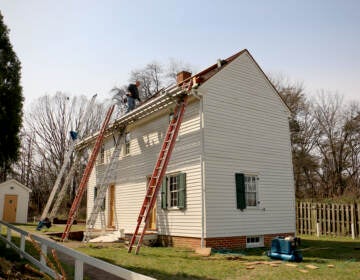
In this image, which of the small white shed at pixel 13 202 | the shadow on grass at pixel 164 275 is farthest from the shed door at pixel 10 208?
the shadow on grass at pixel 164 275

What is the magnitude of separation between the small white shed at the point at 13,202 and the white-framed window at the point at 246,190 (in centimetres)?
2224

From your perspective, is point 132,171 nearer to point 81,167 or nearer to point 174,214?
point 174,214

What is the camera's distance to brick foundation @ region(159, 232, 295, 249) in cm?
1194

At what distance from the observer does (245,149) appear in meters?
13.8

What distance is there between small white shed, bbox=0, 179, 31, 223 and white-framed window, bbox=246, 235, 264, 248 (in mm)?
22459

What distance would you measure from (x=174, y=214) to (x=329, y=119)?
80.7ft

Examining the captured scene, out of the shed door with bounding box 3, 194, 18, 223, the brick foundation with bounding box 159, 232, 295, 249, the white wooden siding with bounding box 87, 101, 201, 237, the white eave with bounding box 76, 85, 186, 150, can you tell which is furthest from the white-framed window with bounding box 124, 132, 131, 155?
the shed door with bounding box 3, 194, 18, 223

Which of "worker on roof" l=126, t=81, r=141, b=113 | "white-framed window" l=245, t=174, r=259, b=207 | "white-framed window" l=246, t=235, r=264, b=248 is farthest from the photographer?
"worker on roof" l=126, t=81, r=141, b=113

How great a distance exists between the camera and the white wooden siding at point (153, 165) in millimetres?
12617

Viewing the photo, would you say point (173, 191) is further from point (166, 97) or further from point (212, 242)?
point (166, 97)

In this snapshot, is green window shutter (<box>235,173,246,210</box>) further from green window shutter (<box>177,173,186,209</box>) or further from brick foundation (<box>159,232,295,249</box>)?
green window shutter (<box>177,173,186,209</box>)

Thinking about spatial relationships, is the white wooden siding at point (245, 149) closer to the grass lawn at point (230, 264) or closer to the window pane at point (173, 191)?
the grass lawn at point (230, 264)

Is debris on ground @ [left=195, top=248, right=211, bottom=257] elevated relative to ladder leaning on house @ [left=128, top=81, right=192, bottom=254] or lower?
lower

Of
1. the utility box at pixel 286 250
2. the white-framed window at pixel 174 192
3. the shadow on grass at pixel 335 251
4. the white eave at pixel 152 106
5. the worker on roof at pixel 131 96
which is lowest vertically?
the shadow on grass at pixel 335 251
